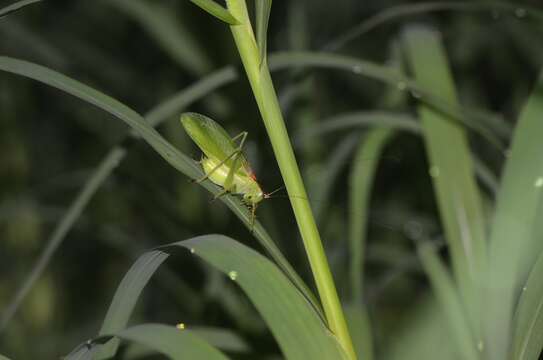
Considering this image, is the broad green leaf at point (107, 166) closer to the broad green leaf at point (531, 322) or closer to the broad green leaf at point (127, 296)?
the broad green leaf at point (127, 296)

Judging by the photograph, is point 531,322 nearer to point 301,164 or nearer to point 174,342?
point 174,342

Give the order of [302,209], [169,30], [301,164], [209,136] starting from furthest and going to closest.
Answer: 1. [301,164]
2. [169,30]
3. [209,136]
4. [302,209]

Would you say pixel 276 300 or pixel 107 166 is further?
pixel 107 166

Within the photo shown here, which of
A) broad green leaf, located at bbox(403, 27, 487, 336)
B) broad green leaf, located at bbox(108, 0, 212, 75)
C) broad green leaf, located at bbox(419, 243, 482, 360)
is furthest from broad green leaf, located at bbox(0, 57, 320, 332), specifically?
broad green leaf, located at bbox(108, 0, 212, 75)

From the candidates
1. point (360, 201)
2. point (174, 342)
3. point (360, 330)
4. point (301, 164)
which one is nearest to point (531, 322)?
point (174, 342)

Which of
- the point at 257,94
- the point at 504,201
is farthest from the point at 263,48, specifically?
the point at 504,201

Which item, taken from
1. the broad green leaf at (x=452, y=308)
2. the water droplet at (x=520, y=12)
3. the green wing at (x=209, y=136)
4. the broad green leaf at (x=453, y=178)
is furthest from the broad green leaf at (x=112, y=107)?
the water droplet at (x=520, y=12)
